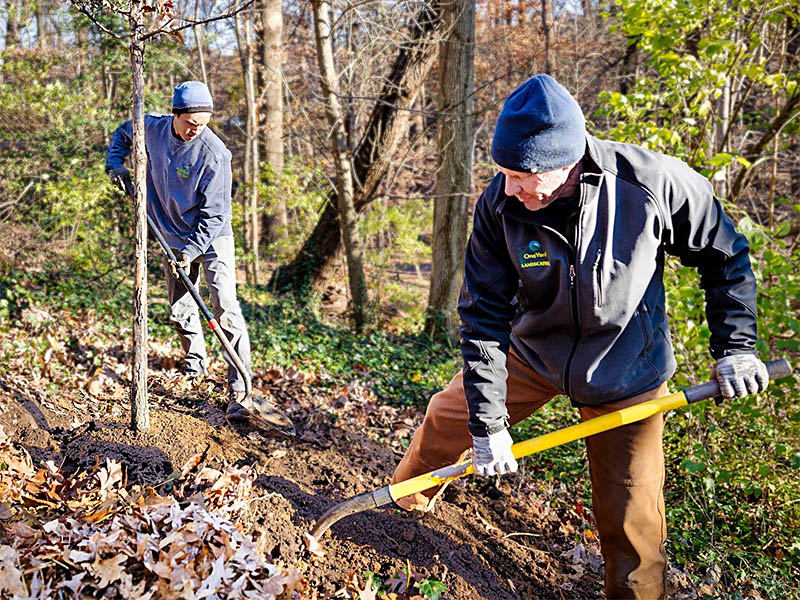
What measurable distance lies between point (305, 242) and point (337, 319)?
54.0 inches

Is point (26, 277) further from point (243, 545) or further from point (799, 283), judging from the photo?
point (799, 283)

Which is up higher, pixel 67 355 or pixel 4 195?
pixel 4 195

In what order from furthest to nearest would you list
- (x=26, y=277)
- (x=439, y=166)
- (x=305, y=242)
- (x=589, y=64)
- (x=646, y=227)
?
1. (x=589, y=64)
2. (x=305, y=242)
3. (x=439, y=166)
4. (x=26, y=277)
5. (x=646, y=227)

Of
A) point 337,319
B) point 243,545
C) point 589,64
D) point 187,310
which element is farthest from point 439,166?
point 589,64

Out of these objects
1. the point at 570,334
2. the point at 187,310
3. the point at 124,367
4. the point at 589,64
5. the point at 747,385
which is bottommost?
the point at 124,367

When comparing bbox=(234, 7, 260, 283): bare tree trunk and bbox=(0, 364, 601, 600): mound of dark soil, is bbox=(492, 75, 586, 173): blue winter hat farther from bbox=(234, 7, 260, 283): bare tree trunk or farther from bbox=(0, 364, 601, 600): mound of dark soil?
bbox=(234, 7, 260, 283): bare tree trunk

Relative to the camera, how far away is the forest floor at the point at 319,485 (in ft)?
10.5

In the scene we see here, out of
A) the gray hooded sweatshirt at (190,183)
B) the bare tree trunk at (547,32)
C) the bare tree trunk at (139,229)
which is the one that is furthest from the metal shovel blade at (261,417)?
the bare tree trunk at (547,32)

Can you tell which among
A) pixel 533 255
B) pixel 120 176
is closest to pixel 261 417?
pixel 120 176

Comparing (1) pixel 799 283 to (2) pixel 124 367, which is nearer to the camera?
(1) pixel 799 283

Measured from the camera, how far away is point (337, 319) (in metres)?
8.62

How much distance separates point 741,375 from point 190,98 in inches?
142

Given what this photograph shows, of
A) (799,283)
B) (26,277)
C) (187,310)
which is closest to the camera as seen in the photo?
(799,283)

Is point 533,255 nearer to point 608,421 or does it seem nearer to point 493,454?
point 608,421
